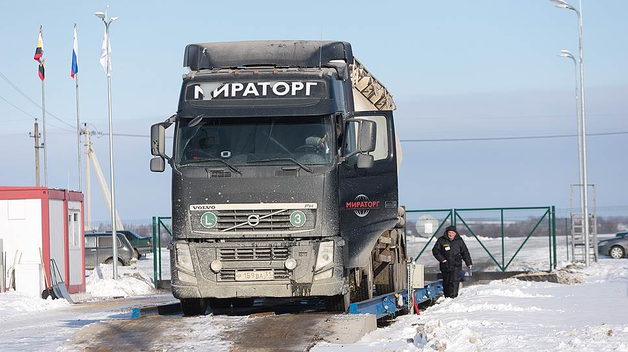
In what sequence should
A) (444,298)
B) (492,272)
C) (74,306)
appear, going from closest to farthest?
(444,298) < (74,306) < (492,272)

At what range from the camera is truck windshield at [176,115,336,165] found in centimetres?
1348

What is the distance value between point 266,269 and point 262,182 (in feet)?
3.78

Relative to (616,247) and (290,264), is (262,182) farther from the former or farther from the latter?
(616,247)

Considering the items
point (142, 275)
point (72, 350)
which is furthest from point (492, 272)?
point (72, 350)

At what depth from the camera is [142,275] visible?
35625 mm

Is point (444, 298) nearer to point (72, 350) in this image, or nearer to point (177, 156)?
point (177, 156)

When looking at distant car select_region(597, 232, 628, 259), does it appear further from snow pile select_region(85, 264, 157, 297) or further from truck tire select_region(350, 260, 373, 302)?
truck tire select_region(350, 260, 373, 302)

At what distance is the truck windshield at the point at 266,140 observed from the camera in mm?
13484

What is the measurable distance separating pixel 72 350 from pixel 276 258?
9.46 ft

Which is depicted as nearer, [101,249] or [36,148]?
[101,249]

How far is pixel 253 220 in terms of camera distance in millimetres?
13477

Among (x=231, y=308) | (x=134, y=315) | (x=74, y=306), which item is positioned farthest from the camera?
(x=74, y=306)

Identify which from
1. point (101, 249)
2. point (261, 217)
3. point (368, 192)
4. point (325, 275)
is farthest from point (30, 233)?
point (325, 275)

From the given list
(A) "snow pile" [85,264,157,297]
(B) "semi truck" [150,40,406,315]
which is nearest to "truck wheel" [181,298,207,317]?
(B) "semi truck" [150,40,406,315]
